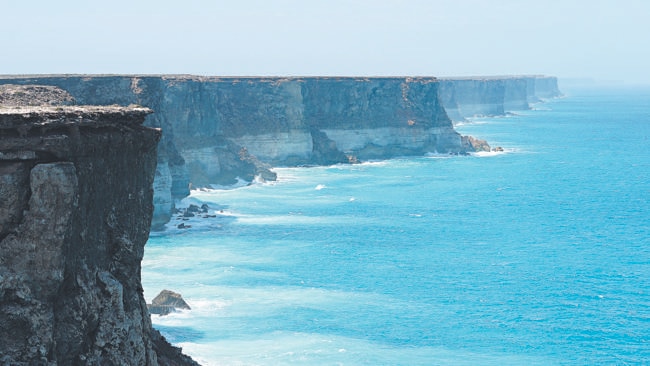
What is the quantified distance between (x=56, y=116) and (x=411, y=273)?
44883mm

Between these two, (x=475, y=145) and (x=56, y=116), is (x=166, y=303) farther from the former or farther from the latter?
(x=475, y=145)

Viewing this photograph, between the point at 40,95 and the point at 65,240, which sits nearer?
the point at 65,240

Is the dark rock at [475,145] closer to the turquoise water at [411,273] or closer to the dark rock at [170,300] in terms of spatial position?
the turquoise water at [411,273]

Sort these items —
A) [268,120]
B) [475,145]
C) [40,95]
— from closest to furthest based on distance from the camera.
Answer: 1. [40,95]
2. [268,120]
3. [475,145]

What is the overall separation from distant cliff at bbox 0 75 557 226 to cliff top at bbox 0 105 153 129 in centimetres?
5553

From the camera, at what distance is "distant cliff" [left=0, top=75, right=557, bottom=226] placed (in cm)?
7938

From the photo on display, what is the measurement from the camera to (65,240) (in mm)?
17922

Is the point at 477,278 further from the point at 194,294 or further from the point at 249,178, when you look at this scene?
the point at 249,178

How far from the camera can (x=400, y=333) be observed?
47.0 meters

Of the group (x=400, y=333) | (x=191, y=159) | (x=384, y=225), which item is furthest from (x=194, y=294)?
(x=191, y=159)

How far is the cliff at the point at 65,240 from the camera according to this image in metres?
17.6

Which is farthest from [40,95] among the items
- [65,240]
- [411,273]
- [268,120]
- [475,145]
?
[475,145]

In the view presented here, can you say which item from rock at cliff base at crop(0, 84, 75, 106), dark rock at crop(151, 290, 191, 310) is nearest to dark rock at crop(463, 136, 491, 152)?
rock at cliff base at crop(0, 84, 75, 106)

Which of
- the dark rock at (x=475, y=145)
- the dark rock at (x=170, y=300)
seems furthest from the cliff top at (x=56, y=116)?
the dark rock at (x=475, y=145)
